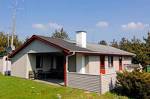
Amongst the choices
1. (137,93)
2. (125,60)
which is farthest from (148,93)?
(125,60)

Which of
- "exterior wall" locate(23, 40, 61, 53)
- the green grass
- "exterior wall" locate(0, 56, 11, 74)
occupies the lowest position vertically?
the green grass

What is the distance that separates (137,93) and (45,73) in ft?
33.5

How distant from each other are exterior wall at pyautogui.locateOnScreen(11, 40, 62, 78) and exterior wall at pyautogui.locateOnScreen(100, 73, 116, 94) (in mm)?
6335

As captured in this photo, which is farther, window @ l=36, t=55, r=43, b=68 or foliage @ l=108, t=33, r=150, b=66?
foliage @ l=108, t=33, r=150, b=66

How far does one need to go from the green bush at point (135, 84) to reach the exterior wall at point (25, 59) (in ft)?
24.5

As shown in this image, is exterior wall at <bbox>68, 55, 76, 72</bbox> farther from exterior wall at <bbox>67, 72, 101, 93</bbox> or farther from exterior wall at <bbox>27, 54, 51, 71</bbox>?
exterior wall at <bbox>27, 54, 51, 71</bbox>

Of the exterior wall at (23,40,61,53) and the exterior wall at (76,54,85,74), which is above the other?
the exterior wall at (23,40,61,53)

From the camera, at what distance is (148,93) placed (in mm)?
17266

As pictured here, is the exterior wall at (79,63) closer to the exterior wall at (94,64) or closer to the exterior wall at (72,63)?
the exterior wall at (72,63)

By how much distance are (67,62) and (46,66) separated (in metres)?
6.29

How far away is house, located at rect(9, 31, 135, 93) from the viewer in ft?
61.0

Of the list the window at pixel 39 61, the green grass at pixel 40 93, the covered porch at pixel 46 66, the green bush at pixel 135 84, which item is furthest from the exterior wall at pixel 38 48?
the green bush at pixel 135 84

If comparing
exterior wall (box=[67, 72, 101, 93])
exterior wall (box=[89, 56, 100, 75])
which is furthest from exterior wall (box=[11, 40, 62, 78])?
exterior wall (box=[89, 56, 100, 75])

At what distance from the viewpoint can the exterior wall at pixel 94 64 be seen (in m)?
23.4
